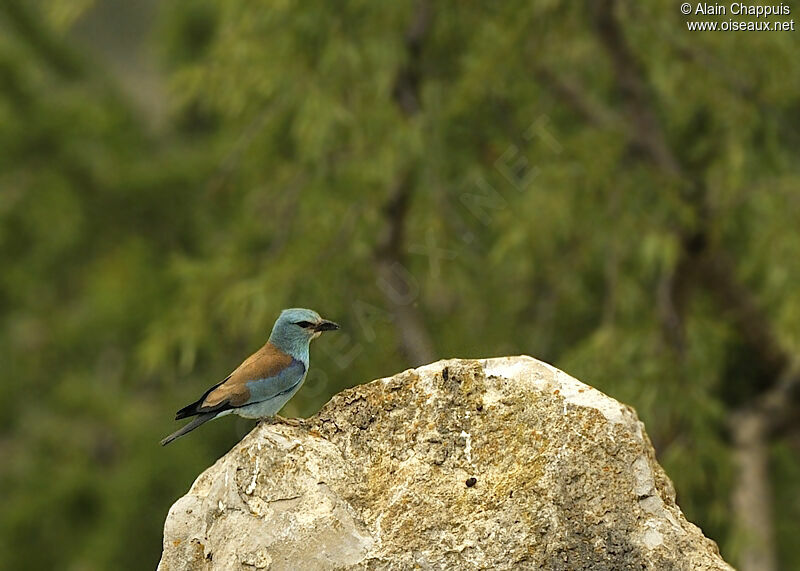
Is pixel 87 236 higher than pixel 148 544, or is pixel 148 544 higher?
pixel 87 236

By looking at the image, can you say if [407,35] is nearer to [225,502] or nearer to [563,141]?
[563,141]

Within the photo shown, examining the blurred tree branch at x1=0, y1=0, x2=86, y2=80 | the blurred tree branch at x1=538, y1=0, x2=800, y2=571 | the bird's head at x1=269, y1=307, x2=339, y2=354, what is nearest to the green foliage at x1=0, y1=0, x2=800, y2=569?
the blurred tree branch at x1=538, y1=0, x2=800, y2=571

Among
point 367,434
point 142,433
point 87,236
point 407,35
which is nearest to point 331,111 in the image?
point 407,35

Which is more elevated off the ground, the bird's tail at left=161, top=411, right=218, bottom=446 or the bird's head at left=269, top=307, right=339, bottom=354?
the bird's head at left=269, top=307, right=339, bottom=354

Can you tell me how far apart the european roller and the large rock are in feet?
0.38

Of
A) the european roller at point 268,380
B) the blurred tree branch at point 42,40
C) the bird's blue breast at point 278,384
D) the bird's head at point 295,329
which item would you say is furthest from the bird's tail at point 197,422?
the blurred tree branch at point 42,40

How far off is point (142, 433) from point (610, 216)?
673cm

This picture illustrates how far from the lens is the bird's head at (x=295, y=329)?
3.47 metres

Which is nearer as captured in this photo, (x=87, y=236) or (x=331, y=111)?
(x=331, y=111)

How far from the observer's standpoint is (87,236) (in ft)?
44.7

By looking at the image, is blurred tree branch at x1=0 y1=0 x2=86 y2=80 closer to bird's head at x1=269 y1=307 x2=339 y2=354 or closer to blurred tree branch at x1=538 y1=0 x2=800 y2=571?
blurred tree branch at x1=538 y1=0 x2=800 y2=571

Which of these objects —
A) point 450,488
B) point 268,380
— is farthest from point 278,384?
point 450,488

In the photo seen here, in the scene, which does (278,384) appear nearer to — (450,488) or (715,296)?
(450,488)

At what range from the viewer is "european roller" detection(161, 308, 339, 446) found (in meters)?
3.31
